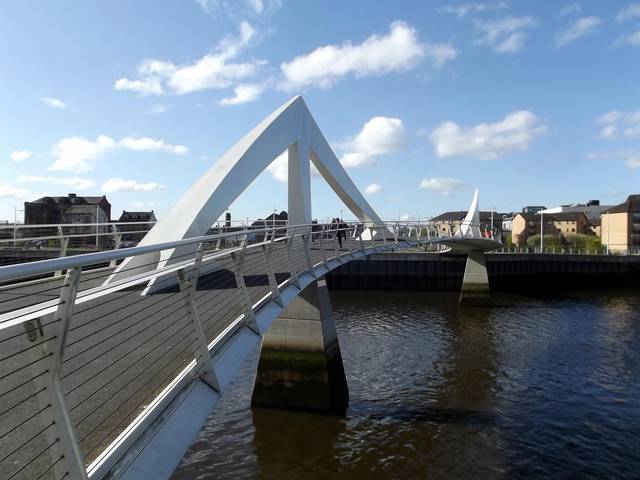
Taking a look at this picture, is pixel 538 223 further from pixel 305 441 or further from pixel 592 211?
pixel 305 441

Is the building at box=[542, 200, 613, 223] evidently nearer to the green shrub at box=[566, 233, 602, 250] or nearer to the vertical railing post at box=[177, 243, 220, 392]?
the green shrub at box=[566, 233, 602, 250]

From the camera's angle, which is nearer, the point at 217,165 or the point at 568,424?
the point at 568,424

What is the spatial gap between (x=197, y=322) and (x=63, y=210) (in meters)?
80.5

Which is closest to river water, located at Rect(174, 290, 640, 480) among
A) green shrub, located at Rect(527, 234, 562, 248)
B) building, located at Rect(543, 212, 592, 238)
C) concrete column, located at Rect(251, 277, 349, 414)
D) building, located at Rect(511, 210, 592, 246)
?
concrete column, located at Rect(251, 277, 349, 414)

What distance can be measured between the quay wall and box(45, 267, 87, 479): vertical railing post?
113 ft

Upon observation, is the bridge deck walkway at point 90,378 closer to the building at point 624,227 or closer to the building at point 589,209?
the building at point 624,227

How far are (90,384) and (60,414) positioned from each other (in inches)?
71.1

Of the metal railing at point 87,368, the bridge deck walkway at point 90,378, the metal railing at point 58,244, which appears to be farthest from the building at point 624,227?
the metal railing at point 87,368

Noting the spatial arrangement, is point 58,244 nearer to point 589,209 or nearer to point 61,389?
point 61,389

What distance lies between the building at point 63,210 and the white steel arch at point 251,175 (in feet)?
177

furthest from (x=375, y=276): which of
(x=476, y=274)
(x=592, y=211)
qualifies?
(x=592, y=211)

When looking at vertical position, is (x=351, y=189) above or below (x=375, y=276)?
above

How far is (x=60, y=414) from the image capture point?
205 cm

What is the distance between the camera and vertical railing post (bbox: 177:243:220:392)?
135 inches
